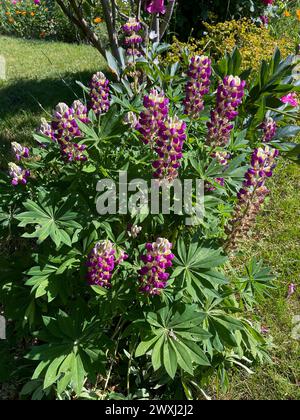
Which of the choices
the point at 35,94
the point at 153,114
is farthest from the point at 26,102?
the point at 153,114

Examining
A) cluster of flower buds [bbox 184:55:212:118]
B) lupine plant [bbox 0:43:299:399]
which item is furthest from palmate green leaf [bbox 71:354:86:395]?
cluster of flower buds [bbox 184:55:212:118]

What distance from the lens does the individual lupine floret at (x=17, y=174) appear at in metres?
1.96

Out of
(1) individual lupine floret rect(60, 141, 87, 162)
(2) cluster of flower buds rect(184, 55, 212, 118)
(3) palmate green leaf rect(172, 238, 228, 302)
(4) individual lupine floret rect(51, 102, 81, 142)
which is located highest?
(2) cluster of flower buds rect(184, 55, 212, 118)

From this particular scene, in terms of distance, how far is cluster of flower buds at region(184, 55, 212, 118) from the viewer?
1.81 metres

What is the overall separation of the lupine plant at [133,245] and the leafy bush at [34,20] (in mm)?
6606

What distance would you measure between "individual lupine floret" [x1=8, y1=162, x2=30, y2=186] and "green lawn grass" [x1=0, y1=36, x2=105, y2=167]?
1.79 metres

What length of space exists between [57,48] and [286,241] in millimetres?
5395

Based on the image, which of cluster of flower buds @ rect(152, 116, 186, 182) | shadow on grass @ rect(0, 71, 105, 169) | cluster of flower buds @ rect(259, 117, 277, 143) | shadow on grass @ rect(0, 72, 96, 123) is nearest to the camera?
cluster of flower buds @ rect(152, 116, 186, 182)

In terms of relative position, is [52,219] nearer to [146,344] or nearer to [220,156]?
[146,344]

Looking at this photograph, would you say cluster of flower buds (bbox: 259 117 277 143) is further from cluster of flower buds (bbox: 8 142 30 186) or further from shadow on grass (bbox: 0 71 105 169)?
shadow on grass (bbox: 0 71 105 169)

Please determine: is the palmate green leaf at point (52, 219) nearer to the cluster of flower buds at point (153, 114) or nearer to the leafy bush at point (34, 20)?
the cluster of flower buds at point (153, 114)

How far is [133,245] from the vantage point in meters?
2.04

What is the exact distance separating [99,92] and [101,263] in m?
0.86
